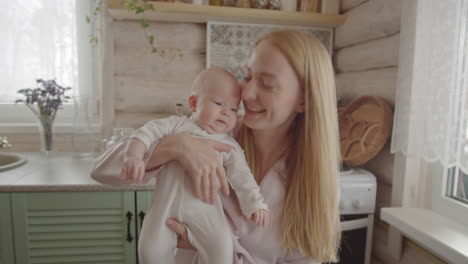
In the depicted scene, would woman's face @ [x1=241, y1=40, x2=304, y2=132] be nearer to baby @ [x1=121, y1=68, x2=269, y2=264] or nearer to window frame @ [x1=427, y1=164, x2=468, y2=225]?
baby @ [x1=121, y1=68, x2=269, y2=264]

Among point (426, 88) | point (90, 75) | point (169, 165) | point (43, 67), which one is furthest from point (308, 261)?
point (43, 67)

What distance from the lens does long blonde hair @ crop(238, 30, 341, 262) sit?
0.85 metres

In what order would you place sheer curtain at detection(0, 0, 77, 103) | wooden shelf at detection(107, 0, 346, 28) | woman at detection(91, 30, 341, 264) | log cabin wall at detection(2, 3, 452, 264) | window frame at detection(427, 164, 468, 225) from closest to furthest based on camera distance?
woman at detection(91, 30, 341, 264) → window frame at detection(427, 164, 468, 225) → wooden shelf at detection(107, 0, 346, 28) → log cabin wall at detection(2, 3, 452, 264) → sheer curtain at detection(0, 0, 77, 103)

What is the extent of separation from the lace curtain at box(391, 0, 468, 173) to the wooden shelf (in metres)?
0.66

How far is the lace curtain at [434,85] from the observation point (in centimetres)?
108

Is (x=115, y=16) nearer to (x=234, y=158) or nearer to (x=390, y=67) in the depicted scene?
(x=234, y=158)

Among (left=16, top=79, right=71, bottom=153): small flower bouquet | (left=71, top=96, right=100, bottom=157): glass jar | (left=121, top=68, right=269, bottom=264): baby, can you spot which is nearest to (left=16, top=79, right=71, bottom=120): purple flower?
(left=16, top=79, right=71, bottom=153): small flower bouquet

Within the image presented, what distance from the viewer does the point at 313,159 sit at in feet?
2.97

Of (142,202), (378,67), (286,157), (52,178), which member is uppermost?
(378,67)

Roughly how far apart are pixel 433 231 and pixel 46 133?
88.5 inches

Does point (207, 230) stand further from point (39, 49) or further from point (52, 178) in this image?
point (39, 49)

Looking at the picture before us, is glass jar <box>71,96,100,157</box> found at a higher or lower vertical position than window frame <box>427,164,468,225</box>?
higher

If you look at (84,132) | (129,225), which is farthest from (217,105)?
(84,132)

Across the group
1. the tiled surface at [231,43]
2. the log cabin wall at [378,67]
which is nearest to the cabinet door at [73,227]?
the tiled surface at [231,43]
